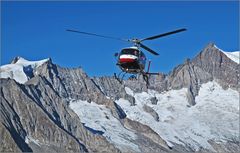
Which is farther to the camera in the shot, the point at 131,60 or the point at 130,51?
the point at 130,51

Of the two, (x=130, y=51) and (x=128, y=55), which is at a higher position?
(x=130, y=51)

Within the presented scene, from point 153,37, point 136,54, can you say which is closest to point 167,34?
point 153,37

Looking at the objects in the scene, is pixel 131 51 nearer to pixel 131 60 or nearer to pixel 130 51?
pixel 130 51

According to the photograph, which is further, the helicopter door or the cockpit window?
the cockpit window

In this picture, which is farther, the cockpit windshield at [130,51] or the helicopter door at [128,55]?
the cockpit windshield at [130,51]

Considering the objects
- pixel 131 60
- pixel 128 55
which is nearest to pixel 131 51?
pixel 128 55

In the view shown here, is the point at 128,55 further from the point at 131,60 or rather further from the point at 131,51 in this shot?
the point at 131,51

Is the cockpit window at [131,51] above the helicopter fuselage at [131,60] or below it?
above

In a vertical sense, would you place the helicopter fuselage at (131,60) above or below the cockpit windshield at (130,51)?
below

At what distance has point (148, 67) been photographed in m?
109

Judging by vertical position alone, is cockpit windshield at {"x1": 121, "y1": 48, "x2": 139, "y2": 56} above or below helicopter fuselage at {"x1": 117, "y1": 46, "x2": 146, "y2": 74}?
above

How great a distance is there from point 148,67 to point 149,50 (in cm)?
620

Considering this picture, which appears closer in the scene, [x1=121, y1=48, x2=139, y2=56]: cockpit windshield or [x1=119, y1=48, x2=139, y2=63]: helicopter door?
[x1=119, y1=48, x2=139, y2=63]: helicopter door

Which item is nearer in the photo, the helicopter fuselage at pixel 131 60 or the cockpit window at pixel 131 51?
the helicopter fuselage at pixel 131 60
